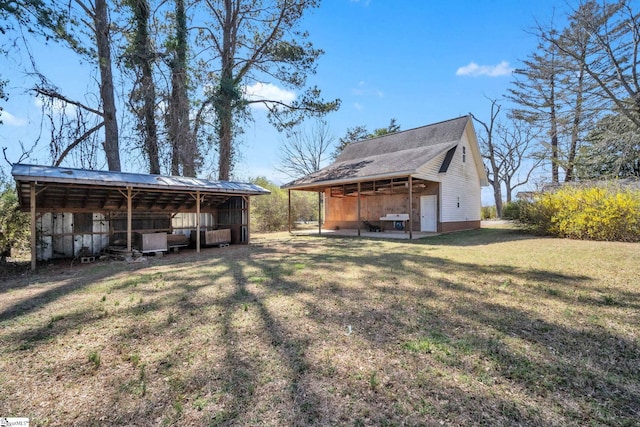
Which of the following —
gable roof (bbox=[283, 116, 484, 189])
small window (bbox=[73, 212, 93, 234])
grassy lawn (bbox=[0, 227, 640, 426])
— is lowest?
grassy lawn (bbox=[0, 227, 640, 426])

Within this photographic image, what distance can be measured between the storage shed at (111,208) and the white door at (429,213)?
29.3 feet

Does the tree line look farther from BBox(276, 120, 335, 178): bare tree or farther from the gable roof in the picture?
BBox(276, 120, 335, 178): bare tree

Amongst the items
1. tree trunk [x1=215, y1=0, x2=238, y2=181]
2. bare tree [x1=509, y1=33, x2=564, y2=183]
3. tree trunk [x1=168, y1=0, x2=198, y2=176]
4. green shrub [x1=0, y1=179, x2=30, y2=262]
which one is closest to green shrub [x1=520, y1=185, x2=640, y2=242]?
bare tree [x1=509, y1=33, x2=564, y2=183]

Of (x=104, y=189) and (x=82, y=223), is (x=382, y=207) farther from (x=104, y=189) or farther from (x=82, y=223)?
(x=82, y=223)

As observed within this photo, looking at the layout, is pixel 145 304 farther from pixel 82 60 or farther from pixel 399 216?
pixel 399 216

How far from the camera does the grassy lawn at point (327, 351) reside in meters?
1.94

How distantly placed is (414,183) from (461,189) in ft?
10.8

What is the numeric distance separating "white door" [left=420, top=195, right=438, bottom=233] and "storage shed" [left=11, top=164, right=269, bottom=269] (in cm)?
892

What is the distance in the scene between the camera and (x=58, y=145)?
428 inches

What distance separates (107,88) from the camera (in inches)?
430

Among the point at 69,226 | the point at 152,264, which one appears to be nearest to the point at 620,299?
the point at 152,264

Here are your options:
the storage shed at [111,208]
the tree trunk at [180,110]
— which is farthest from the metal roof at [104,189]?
the tree trunk at [180,110]

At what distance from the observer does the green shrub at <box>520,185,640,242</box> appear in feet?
30.5

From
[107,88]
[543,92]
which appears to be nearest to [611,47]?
[543,92]
